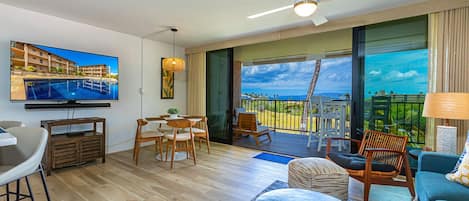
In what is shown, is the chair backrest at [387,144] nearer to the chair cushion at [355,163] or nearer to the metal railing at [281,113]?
the chair cushion at [355,163]

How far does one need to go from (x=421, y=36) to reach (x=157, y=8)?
3.56 meters

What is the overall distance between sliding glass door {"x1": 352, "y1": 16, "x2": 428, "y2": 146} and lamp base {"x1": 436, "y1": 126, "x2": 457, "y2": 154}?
0.66 meters

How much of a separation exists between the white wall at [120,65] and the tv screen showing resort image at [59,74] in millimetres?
211

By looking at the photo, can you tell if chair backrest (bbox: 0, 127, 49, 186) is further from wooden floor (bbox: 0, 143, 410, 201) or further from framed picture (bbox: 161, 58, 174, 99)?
framed picture (bbox: 161, 58, 174, 99)

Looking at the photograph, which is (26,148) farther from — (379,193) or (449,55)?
(449,55)

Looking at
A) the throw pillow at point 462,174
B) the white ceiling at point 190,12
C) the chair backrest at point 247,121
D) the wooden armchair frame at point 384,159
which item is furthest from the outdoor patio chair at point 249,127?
the throw pillow at point 462,174

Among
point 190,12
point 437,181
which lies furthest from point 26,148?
point 437,181

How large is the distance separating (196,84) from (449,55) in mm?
4461

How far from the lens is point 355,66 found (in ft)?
10.9

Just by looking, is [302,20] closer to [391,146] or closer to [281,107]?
[391,146]

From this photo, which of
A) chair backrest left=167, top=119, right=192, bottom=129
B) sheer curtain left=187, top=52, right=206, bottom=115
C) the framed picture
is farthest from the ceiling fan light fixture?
the framed picture

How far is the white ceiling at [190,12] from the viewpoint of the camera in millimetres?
2834

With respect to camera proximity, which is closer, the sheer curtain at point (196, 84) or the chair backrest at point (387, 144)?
the chair backrest at point (387, 144)

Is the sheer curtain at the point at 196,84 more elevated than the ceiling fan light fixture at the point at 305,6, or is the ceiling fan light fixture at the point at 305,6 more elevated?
the ceiling fan light fixture at the point at 305,6
